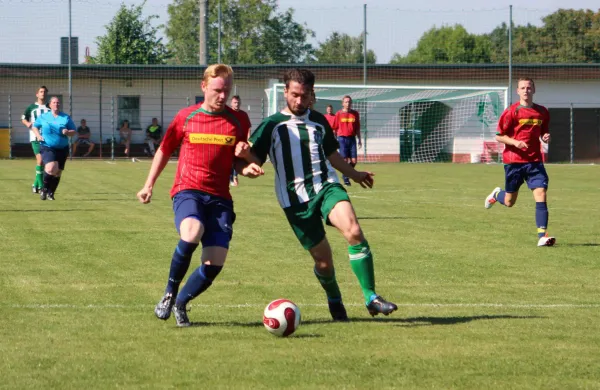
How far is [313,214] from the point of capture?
738cm

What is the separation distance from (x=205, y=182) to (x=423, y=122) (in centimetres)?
3508

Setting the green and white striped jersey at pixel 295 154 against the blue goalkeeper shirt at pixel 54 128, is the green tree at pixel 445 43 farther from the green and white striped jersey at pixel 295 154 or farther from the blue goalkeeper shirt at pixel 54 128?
the green and white striped jersey at pixel 295 154

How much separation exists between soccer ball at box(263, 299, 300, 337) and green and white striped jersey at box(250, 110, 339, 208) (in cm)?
91

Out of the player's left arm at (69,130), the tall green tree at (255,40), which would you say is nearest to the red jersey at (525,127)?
the player's left arm at (69,130)

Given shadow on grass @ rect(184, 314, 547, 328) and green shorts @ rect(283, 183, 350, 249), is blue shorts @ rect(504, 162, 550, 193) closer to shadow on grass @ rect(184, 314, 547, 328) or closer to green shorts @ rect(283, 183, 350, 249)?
shadow on grass @ rect(184, 314, 547, 328)

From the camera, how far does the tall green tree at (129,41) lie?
46219mm

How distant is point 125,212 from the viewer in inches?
666

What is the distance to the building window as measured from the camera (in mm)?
44750

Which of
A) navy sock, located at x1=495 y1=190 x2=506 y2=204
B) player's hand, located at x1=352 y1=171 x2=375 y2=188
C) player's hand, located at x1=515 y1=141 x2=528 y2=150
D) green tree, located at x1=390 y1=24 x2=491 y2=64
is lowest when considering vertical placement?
navy sock, located at x1=495 y1=190 x2=506 y2=204

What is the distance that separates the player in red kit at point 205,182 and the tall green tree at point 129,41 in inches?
1535

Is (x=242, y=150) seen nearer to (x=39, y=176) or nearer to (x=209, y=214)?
(x=209, y=214)

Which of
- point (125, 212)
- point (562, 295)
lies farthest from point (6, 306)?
point (125, 212)

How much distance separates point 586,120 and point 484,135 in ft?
18.1

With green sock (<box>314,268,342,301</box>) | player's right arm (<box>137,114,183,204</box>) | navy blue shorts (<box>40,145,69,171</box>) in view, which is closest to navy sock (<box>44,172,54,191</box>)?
navy blue shorts (<box>40,145,69,171</box>)
